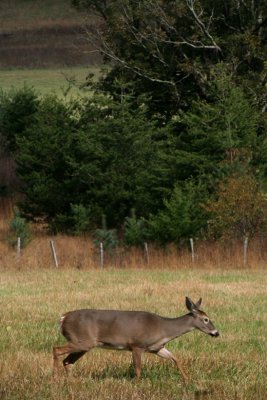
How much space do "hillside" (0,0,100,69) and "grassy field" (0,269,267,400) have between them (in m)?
73.0

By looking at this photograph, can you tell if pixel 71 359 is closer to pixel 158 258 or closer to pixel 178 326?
pixel 178 326

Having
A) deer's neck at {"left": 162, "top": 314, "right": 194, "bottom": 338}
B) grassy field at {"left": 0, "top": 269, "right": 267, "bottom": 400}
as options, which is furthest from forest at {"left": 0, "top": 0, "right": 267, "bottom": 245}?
deer's neck at {"left": 162, "top": 314, "right": 194, "bottom": 338}

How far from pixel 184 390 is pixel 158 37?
35.9m

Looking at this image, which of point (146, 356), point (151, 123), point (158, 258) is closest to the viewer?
point (146, 356)

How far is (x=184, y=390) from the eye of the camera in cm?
1111

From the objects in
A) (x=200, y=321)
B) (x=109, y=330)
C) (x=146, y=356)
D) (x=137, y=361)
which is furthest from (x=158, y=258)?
(x=137, y=361)

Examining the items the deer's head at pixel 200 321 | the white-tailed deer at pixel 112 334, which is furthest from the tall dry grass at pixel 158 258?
the white-tailed deer at pixel 112 334

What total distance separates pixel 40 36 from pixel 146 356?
10608cm

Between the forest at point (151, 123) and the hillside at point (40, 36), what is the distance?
49914 mm

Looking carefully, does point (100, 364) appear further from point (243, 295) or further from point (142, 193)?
point (142, 193)

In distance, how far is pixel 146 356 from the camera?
14.0 metres

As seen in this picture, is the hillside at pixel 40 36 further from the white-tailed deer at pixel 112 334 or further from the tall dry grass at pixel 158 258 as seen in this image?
the white-tailed deer at pixel 112 334

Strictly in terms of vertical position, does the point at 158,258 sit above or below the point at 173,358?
below

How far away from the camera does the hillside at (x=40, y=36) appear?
107 m
